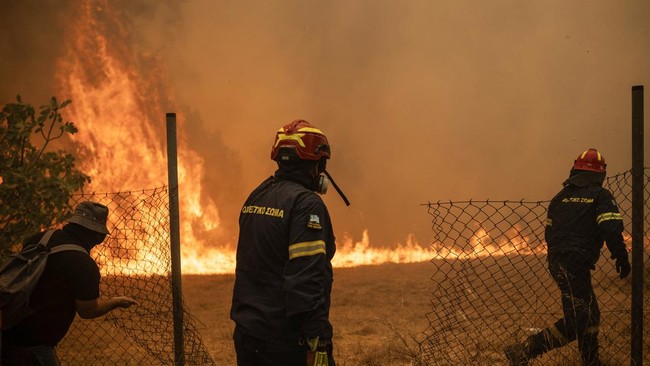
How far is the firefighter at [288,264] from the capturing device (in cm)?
304

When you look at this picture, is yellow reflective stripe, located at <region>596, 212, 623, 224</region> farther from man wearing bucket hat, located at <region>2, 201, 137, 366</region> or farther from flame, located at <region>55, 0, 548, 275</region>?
flame, located at <region>55, 0, 548, 275</region>

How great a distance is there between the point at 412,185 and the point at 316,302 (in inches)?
681

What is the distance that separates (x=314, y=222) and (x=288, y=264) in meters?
0.27

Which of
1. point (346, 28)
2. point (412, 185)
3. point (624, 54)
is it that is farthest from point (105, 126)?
point (624, 54)

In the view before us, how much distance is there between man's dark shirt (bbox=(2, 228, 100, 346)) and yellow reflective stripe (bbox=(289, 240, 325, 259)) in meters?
1.42

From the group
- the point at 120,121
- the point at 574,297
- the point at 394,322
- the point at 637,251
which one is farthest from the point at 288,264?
the point at 120,121

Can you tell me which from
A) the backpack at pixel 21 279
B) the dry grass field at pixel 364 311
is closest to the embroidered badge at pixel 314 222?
the backpack at pixel 21 279

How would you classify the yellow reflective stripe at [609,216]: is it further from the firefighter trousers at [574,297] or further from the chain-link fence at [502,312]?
the firefighter trousers at [574,297]

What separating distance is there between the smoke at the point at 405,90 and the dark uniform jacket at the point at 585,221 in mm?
12563

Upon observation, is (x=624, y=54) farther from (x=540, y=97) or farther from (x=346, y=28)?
(x=346, y=28)

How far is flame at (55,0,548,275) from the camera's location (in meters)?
15.7

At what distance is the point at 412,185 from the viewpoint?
788 inches

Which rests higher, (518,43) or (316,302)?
(518,43)

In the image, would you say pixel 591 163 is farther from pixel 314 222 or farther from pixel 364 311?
pixel 364 311
